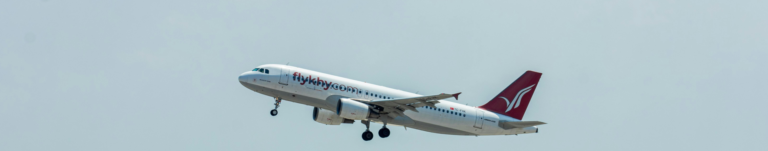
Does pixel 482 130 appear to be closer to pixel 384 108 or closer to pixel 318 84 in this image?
pixel 384 108

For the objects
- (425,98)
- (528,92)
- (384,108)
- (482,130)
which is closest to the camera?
(425,98)

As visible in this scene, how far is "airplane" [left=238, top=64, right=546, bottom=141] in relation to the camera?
5112 centimetres

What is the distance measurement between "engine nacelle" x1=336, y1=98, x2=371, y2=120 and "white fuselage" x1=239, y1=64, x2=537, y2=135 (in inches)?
46.9

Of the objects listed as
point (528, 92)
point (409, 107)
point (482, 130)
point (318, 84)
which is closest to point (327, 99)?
point (318, 84)

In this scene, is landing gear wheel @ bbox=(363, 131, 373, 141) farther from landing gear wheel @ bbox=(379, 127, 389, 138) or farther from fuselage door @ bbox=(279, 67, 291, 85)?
fuselage door @ bbox=(279, 67, 291, 85)

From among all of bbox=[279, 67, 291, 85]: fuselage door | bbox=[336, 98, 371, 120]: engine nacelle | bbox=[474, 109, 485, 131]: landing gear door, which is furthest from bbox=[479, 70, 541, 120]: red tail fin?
bbox=[279, 67, 291, 85]: fuselage door

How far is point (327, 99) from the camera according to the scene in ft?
170

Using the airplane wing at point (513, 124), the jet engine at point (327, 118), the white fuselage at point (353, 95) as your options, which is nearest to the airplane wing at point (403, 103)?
the white fuselage at point (353, 95)

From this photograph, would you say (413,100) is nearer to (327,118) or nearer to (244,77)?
(327,118)

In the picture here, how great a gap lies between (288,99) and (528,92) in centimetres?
1771

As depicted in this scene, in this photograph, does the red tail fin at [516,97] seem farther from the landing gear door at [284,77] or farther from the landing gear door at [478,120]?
the landing gear door at [284,77]

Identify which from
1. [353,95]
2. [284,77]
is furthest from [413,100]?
[284,77]

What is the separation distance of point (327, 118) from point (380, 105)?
6.91 meters

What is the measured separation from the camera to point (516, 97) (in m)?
59.2
